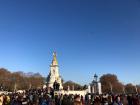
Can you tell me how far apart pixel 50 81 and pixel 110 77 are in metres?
66.4

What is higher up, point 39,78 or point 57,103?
point 39,78

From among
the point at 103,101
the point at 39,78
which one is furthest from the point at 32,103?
the point at 39,78

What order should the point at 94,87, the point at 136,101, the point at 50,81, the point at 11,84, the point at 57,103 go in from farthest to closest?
the point at 11,84, the point at 50,81, the point at 94,87, the point at 57,103, the point at 136,101

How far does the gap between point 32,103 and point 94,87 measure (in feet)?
113

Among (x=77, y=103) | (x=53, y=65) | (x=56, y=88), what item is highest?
(x=53, y=65)

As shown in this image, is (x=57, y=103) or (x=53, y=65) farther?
(x=53, y=65)

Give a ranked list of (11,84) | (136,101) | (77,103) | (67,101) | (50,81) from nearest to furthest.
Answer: (77,103) → (67,101) → (136,101) → (50,81) → (11,84)

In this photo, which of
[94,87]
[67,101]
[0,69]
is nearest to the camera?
[67,101]

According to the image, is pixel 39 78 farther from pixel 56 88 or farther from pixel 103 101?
pixel 103 101

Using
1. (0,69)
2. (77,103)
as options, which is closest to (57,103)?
(77,103)

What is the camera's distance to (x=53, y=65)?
311 feet

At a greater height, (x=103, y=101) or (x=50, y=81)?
(x=50, y=81)

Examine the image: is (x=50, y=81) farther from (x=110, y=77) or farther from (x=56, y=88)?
(x=110, y=77)

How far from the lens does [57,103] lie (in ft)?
99.1
